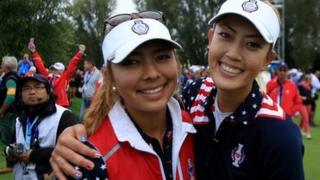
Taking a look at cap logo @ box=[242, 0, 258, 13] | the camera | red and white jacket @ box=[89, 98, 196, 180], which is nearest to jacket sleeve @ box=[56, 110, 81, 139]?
the camera

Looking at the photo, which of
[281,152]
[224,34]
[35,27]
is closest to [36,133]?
[224,34]

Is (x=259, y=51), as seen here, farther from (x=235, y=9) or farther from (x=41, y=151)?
(x=41, y=151)

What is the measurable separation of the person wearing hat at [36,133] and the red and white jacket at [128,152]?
6.71ft

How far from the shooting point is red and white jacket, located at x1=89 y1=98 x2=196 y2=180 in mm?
2438

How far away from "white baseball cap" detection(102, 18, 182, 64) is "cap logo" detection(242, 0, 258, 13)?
38 cm

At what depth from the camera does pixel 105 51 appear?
2572 mm

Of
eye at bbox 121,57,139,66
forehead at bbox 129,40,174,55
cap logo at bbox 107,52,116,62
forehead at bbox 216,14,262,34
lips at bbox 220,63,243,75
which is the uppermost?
forehead at bbox 216,14,262,34

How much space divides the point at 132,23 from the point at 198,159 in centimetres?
78

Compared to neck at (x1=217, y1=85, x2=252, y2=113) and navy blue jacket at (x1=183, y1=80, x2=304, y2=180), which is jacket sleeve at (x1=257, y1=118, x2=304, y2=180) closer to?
navy blue jacket at (x1=183, y1=80, x2=304, y2=180)

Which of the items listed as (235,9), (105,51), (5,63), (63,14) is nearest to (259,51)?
(235,9)

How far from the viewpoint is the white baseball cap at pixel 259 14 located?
8.28 feet

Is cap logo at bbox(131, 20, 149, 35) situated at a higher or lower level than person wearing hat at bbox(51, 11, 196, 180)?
higher

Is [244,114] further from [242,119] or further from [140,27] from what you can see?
[140,27]

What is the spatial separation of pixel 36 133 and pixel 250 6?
2.64 metres
